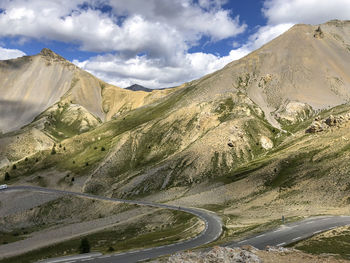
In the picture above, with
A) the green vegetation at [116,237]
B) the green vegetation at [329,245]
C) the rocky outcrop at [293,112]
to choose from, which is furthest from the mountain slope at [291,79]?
the green vegetation at [329,245]

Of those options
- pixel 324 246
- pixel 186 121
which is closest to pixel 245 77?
pixel 186 121

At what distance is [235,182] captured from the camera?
92688mm

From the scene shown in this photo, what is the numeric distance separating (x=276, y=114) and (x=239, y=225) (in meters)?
103

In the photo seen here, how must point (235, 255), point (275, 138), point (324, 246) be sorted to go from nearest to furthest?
point (235, 255) < point (324, 246) < point (275, 138)

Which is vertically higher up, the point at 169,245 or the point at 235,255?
the point at 235,255

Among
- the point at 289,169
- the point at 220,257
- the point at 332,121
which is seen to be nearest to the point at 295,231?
the point at 220,257

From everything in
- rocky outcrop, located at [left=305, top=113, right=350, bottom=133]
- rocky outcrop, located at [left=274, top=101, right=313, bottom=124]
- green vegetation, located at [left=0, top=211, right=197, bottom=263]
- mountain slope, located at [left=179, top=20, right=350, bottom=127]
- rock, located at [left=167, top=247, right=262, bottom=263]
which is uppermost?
mountain slope, located at [left=179, top=20, right=350, bottom=127]

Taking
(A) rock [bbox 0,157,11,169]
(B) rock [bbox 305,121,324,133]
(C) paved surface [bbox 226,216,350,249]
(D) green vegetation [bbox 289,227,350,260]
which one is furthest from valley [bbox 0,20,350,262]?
(C) paved surface [bbox 226,216,350,249]

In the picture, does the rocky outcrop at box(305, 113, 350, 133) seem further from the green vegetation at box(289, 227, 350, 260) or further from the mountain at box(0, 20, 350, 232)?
the green vegetation at box(289, 227, 350, 260)

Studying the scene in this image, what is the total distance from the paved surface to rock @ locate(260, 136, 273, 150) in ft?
241

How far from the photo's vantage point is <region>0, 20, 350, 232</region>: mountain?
73.9 m

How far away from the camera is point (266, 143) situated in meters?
121

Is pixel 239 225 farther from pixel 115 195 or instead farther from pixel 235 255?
pixel 115 195

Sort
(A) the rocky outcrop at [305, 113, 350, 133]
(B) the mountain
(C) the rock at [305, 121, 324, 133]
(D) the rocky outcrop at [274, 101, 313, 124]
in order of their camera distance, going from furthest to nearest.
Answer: (D) the rocky outcrop at [274, 101, 313, 124] < (C) the rock at [305, 121, 324, 133] < (A) the rocky outcrop at [305, 113, 350, 133] < (B) the mountain
